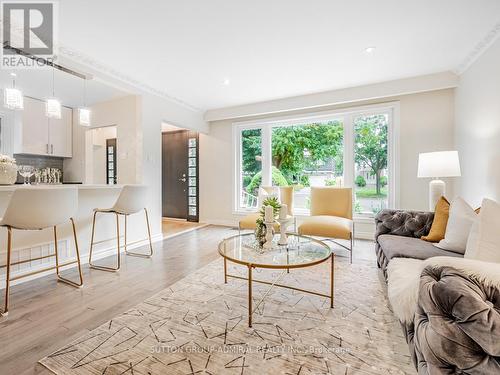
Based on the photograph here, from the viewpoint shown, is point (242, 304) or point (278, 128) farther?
point (278, 128)

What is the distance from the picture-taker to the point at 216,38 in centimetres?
260

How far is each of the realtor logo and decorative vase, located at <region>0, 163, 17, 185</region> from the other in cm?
122

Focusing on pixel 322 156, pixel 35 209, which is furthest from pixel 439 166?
pixel 35 209

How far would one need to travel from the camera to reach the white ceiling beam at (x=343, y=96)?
353cm

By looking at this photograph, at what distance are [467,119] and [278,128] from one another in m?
2.91

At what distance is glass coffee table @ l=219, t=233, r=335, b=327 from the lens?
5.74ft

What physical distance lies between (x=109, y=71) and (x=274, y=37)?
223 cm

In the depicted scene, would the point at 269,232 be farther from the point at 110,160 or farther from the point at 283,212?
the point at 110,160

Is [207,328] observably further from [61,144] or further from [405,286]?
[61,144]

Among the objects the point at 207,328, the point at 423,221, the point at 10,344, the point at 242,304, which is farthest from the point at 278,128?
the point at 10,344

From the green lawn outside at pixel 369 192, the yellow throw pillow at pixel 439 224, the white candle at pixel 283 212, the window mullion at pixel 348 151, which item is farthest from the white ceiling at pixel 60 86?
the yellow throw pillow at pixel 439 224

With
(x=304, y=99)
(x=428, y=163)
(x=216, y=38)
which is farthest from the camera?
(x=304, y=99)

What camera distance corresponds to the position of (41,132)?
4340 millimetres

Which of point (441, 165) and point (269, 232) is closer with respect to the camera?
point (269, 232)
